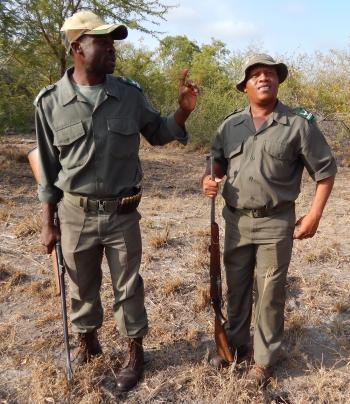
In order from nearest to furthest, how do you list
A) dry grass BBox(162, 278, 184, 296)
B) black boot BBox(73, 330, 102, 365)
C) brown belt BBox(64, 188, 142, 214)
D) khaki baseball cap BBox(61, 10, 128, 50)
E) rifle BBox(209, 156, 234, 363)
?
khaki baseball cap BBox(61, 10, 128, 50) < brown belt BBox(64, 188, 142, 214) < rifle BBox(209, 156, 234, 363) < black boot BBox(73, 330, 102, 365) < dry grass BBox(162, 278, 184, 296)

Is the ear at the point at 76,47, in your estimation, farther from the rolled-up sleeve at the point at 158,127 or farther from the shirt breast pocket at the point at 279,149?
the shirt breast pocket at the point at 279,149

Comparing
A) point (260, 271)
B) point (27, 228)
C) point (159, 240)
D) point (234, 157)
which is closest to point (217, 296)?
point (260, 271)

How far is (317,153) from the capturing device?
2.28 metres

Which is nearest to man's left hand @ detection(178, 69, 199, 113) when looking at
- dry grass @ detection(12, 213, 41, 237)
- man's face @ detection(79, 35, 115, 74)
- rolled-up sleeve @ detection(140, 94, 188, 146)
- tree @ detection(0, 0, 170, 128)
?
→ rolled-up sleeve @ detection(140, 94, 188, 146)

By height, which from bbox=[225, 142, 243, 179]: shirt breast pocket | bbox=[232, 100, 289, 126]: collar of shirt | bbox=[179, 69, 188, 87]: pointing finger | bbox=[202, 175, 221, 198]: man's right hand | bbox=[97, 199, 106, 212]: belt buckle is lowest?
bbox=[97, 199, 106, 212]: belt buckle

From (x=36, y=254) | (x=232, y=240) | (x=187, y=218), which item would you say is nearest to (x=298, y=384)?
(x=232, y=240)

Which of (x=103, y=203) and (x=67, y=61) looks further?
(x=67, y=61)

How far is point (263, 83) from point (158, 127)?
0.65m

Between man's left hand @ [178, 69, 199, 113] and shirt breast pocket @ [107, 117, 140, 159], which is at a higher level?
man's left hand @ [178, 69, 199, 113]

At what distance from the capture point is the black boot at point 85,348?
9.13 feet

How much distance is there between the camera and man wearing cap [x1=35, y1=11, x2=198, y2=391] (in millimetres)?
2318

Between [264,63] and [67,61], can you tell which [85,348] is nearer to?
[264,63]

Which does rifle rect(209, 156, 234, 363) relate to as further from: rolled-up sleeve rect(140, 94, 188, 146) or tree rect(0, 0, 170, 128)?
tree rect(0, 0, 170, 128)

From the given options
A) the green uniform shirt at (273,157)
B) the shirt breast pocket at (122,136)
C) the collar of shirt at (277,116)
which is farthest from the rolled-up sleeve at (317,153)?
the shirt breast pocket at (122,136)
